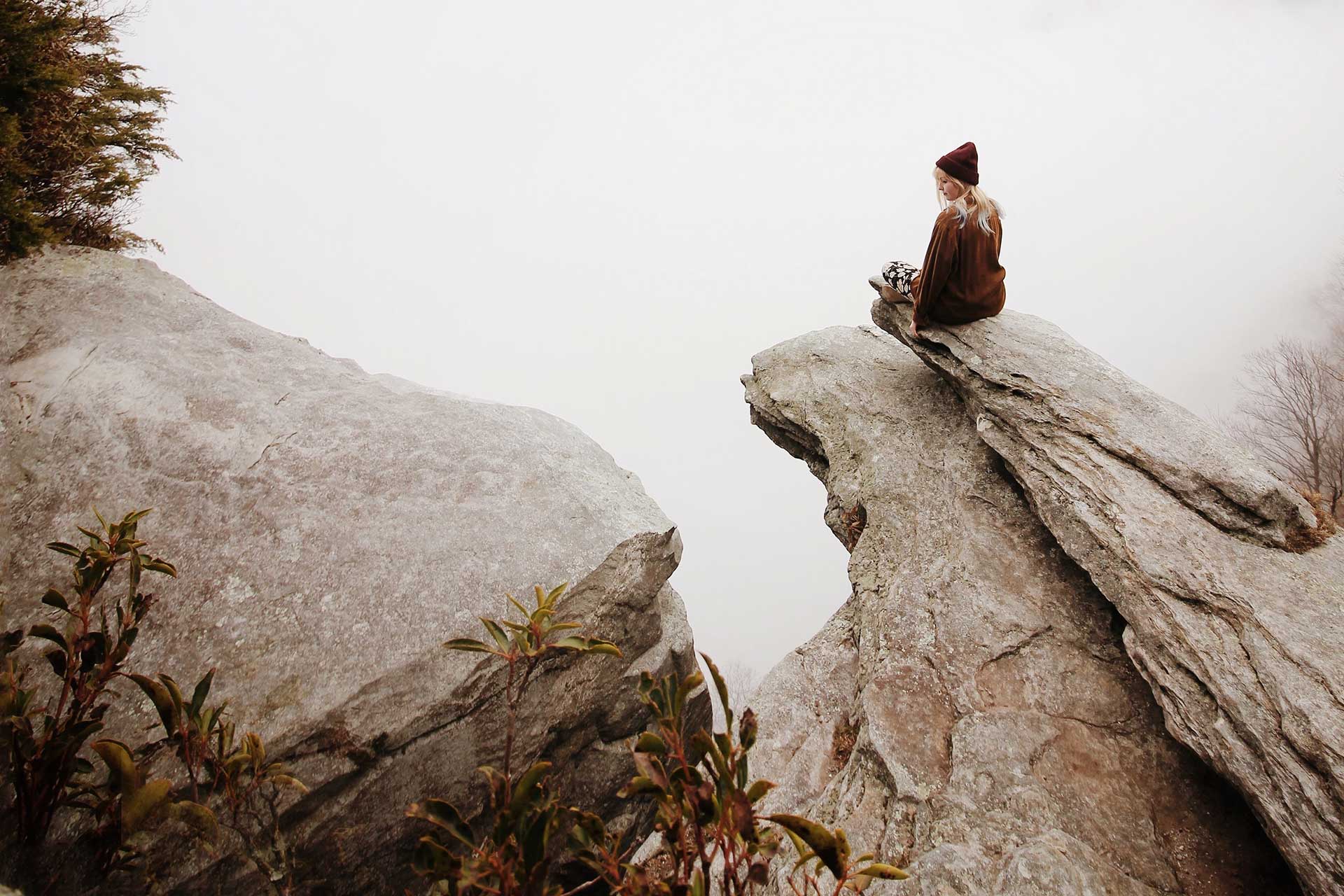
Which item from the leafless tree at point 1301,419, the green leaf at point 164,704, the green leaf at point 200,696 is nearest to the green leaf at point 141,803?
the green leaf at point 164,704

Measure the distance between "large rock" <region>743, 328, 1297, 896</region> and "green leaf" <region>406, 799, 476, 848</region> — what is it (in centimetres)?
399

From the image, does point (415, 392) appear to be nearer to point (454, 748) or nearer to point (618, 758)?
point (454, 748)

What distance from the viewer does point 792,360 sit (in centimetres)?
1130

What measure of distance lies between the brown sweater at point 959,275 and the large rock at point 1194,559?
0.32 metres

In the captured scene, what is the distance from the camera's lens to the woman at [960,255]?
7.83m

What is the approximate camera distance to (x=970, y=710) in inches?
243

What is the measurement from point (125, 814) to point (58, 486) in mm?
4695

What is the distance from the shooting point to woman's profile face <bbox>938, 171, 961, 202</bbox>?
25.8 ft

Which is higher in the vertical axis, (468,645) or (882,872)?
(468,645)

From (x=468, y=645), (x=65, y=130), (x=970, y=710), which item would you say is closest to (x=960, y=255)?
(x=970, y=710)

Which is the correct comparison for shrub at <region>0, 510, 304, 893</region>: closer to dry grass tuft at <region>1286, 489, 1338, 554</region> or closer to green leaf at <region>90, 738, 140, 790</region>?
green leaf at <region>90, 738, 140, 790</region>

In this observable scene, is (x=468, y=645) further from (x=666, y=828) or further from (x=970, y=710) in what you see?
(x=970, y=710)

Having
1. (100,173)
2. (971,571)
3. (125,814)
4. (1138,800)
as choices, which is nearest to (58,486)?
(125,814)

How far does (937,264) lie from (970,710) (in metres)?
5.81
